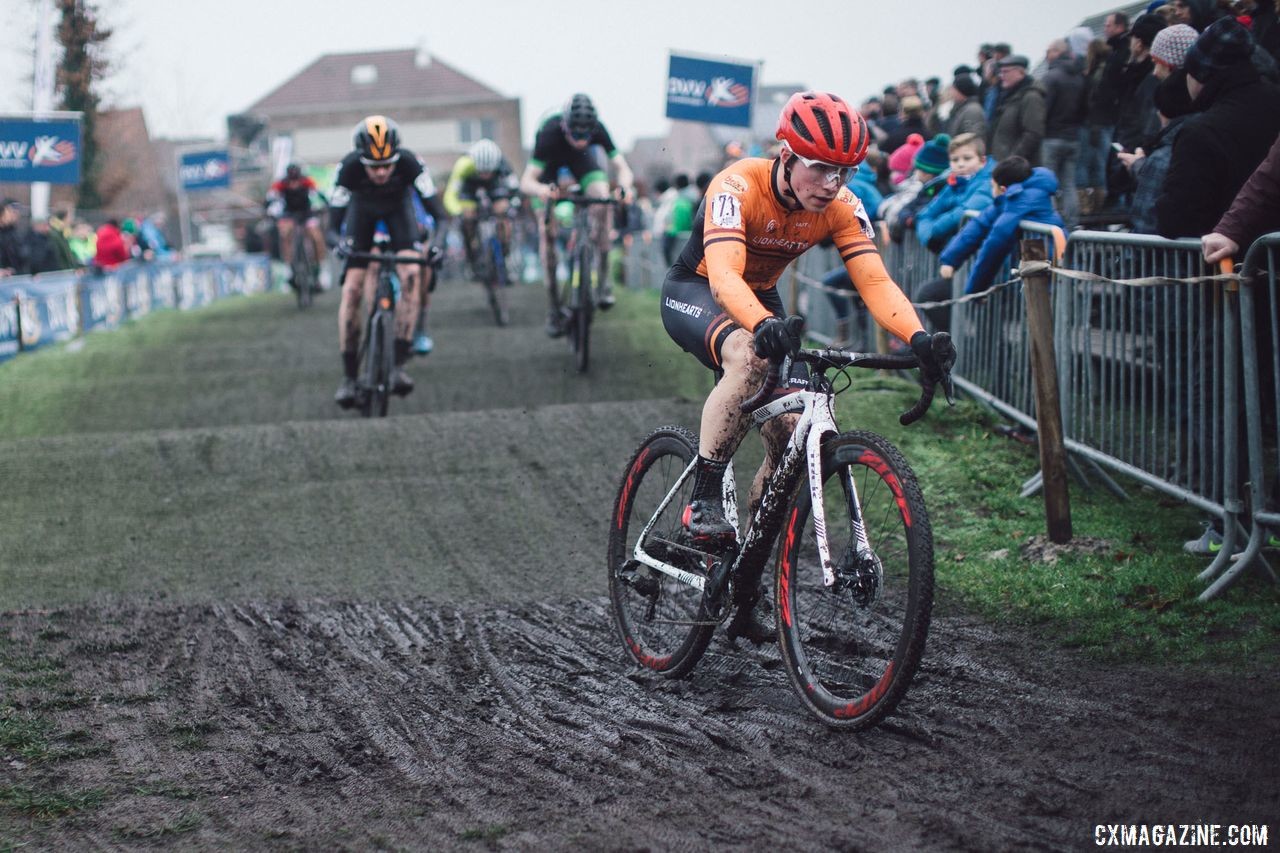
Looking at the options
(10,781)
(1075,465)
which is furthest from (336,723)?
(1075,465)

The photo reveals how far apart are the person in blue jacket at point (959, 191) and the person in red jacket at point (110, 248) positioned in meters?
19.5

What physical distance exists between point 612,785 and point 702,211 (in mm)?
2124

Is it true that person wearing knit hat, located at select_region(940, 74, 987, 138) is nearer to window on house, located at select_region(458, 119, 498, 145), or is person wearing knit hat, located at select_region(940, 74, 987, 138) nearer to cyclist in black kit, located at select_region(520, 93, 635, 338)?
cyclist in black kit, located at select_region(520, 93, 635, 338)

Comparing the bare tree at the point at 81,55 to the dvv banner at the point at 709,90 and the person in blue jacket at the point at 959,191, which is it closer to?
the dvv banner at the point at 709,90

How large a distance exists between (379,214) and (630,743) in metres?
7.16

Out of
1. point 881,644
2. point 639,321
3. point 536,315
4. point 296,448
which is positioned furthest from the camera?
point 536,315

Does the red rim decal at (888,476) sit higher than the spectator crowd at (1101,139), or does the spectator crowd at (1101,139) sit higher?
the spectator crowd at (1101,139)

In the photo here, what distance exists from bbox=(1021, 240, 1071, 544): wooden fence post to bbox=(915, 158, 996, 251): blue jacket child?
8.61 feet

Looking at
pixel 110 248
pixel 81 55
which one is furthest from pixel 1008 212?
pixel 81 55

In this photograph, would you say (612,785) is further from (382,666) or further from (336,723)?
(382,666)

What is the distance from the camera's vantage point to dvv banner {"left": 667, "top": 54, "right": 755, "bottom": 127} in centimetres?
1792

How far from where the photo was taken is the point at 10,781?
409 centimetres

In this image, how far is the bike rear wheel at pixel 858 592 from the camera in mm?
3861

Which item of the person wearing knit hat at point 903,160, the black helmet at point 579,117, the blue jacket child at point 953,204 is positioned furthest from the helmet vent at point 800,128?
the person wearing knit hat at point 903,160
